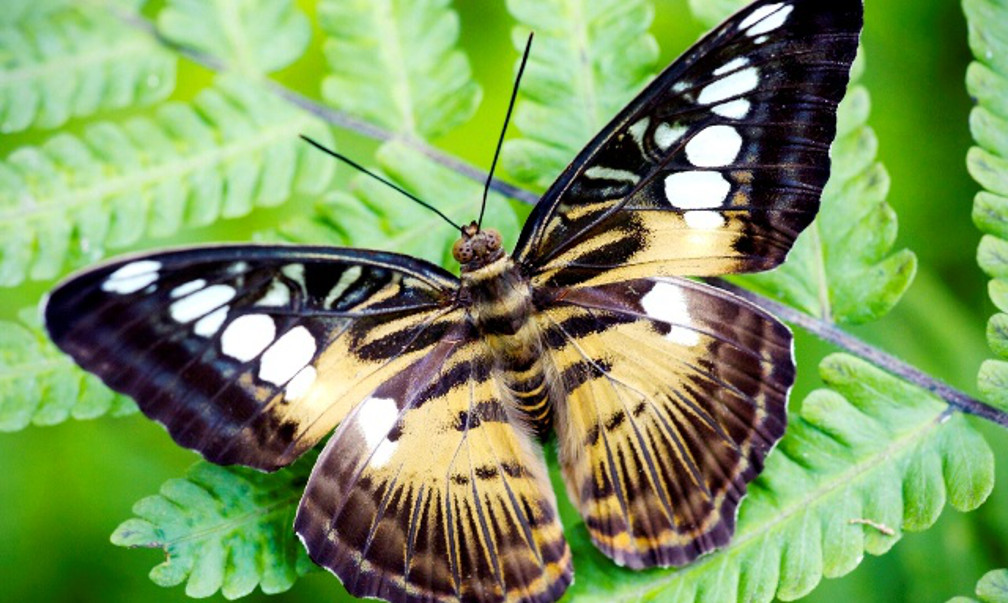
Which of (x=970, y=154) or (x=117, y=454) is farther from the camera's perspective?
(x=117, y=454)

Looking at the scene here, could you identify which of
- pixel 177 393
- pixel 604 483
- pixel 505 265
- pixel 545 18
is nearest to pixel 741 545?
pixel 604 483

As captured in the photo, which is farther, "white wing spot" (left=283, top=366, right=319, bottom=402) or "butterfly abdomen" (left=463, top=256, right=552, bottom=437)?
"butterfly abdomen" (left=463, top=256, right=552, bottom=437)

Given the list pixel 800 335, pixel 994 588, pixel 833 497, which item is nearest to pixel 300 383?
pixel 833 497

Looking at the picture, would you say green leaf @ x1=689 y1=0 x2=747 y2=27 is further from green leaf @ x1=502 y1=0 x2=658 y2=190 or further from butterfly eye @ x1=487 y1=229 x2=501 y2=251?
butterfly eye @ x1=487 y1=229 x2=501 y2=251

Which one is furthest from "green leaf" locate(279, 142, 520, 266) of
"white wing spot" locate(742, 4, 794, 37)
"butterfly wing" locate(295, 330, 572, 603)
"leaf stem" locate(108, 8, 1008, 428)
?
"white wing spot" locate(742, 4, 794, 37)

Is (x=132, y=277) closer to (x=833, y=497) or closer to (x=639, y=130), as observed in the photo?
(x=639, y=130)

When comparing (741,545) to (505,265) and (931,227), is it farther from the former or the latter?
(931,227)

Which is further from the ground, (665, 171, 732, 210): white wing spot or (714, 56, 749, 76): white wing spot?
(714, 56, 749, 76): white wing spot
